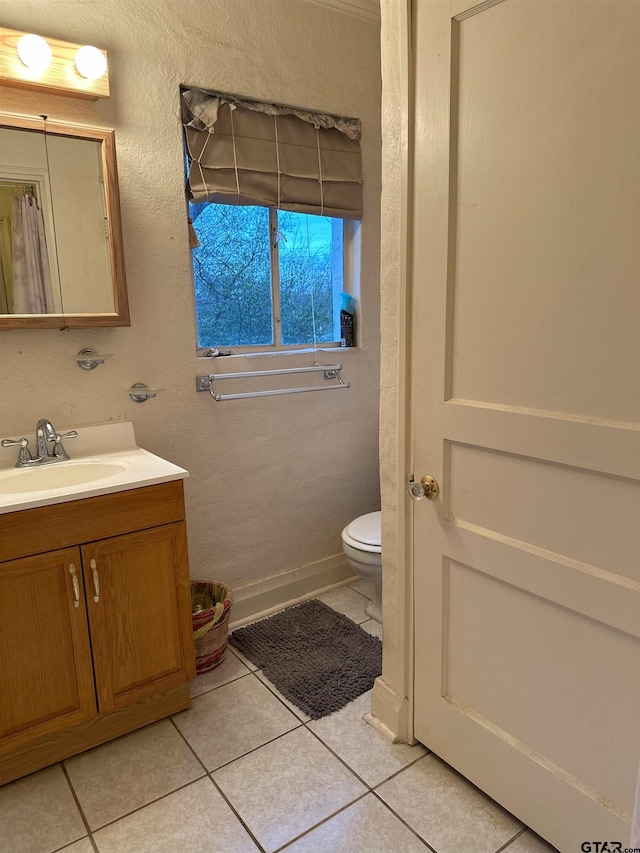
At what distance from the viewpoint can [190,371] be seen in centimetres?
227

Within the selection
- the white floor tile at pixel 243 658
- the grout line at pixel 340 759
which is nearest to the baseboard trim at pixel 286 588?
the white floor tile at pixel 243 658

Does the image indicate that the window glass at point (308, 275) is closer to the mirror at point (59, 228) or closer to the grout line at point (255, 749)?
the mirror at point (59, 228)

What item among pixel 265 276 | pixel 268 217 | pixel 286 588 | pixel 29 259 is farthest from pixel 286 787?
pixel 268 217

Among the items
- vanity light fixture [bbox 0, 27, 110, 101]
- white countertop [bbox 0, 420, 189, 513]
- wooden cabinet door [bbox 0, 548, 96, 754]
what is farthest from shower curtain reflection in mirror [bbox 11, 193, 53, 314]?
wooden cabinet door [bbox 0, 548, 96, 754]

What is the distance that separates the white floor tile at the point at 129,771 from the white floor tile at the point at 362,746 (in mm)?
419

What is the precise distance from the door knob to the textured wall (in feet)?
3.44

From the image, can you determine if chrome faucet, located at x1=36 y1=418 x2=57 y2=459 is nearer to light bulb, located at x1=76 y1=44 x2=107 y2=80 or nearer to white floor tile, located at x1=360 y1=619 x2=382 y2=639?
light bulb, located at x1=76 y1=44 x2=107 y2=80

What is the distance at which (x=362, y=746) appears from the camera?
179 centimetres

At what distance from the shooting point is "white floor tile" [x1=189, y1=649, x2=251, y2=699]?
209 cm

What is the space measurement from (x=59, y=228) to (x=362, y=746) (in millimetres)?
1929

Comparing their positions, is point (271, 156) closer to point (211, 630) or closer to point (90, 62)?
point (90, 62)

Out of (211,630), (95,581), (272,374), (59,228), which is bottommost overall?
(211,630)

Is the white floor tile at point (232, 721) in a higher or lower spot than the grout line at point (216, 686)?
lower

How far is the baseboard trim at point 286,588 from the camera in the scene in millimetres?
2525
